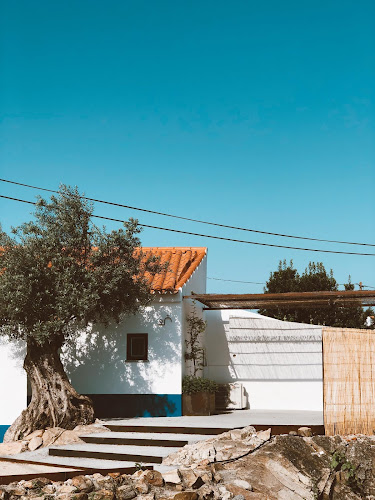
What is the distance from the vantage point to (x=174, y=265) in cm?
1925

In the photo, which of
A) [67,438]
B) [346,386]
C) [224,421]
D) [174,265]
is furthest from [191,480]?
[174,265]

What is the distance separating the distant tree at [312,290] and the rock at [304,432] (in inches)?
754

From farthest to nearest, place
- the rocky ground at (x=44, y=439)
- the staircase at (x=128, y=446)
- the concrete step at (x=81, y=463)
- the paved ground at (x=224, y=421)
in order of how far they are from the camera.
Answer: the paved ground at (x=224, y=421)
the rocky ground at (x=44, y=439)
the staircase at (x=128, y=446)
the concrete step at (x=81, y=463)

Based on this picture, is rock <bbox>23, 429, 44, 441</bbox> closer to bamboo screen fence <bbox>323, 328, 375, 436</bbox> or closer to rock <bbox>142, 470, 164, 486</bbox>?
rock <bbox>142, 470, 164, 486</bbox>

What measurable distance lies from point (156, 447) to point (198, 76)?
28.2 ft

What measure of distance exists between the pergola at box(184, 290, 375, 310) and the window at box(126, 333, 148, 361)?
173 centimetres

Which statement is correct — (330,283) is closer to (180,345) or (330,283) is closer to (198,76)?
(180,345)

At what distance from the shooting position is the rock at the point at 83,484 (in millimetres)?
9688

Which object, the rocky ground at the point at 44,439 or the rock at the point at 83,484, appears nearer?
the rock at the point at 83,484

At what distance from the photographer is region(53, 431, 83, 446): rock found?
13.8 m

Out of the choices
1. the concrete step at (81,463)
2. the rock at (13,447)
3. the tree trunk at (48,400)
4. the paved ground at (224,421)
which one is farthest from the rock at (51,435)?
the paved ground at (224,421)

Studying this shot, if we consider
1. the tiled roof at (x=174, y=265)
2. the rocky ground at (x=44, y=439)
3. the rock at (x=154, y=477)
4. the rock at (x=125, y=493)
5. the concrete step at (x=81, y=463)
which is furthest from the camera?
the tiled roof at (x=174, y=265)

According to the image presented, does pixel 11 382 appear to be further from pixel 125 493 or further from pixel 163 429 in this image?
pixel 125 493

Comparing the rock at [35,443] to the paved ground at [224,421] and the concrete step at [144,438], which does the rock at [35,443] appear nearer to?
the concrete step at [144,438]
